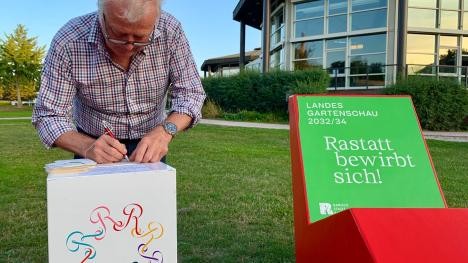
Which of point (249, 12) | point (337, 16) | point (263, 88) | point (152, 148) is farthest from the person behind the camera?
point (249, 12)

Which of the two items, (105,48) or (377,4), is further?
(377,4)

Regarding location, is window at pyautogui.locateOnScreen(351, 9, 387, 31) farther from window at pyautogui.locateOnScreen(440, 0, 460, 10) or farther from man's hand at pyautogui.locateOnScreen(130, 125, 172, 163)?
man's hand at pyautogui.locateOnScreen(130, 125, 172, 163)

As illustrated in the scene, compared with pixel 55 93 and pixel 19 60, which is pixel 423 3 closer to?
pixel 55 93

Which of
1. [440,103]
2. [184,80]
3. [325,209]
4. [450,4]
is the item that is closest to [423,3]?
[450,4]

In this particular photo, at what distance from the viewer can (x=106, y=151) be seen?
1.72 m

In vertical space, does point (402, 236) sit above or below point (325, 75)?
below

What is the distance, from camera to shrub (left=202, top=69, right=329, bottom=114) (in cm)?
1642

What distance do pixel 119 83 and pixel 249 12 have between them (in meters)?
25.3

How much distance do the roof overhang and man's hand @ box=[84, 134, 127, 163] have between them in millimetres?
23473

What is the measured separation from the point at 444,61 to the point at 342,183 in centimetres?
1800

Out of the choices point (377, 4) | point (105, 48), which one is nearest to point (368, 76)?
point (377, 4)

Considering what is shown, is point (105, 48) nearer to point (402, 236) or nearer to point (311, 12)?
point (402, 236)

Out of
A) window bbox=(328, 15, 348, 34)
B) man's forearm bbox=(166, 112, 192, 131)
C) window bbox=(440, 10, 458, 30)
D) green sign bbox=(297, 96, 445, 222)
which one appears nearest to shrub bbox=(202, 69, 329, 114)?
window bbox=(328, 15, 348, 34)

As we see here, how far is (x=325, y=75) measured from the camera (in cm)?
1661
